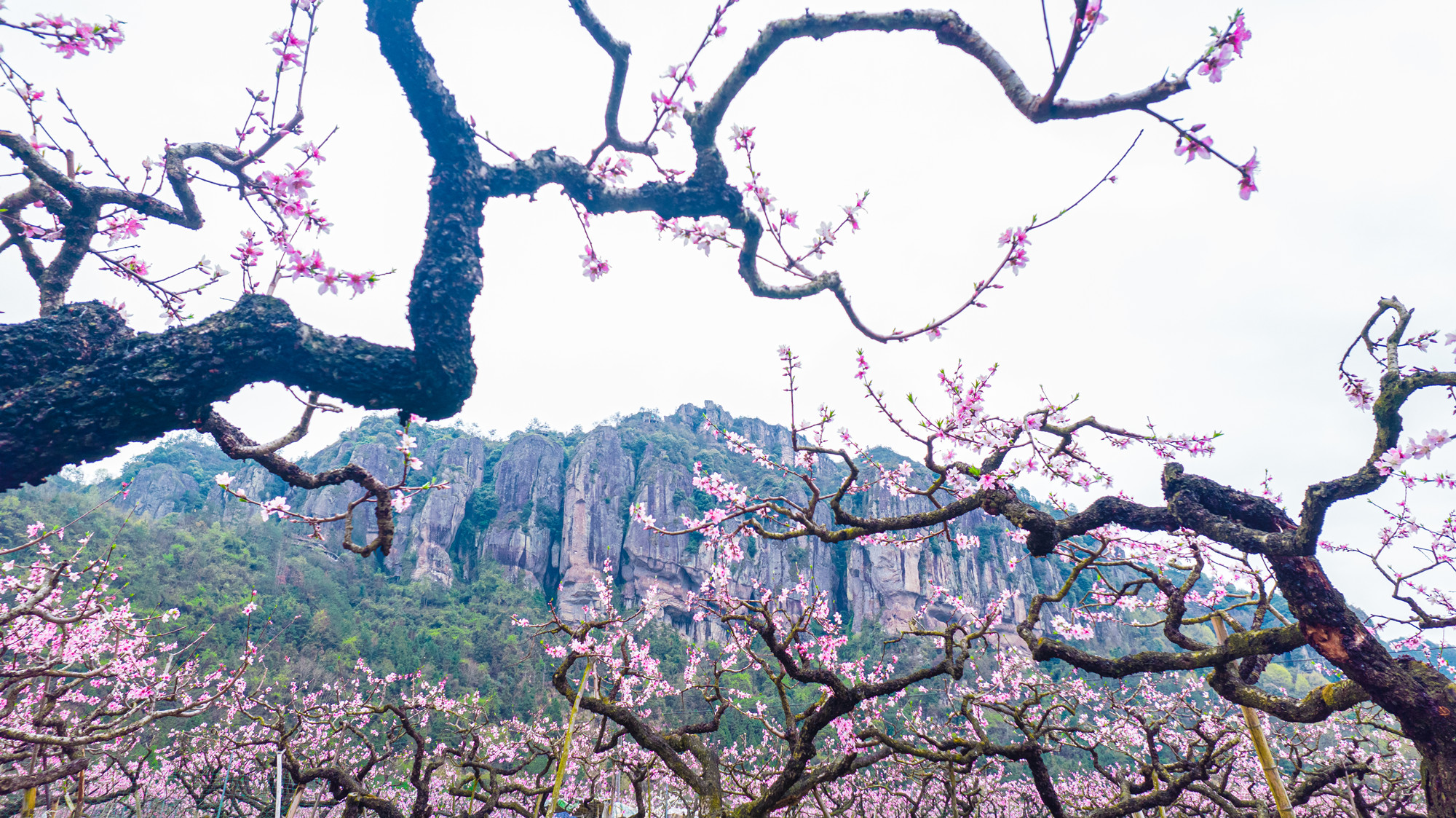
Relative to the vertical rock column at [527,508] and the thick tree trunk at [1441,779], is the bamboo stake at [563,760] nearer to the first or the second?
the thick tree trunk at [1441,779]

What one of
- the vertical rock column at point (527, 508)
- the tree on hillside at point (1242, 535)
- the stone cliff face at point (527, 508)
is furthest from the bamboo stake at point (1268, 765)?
the stone cliff face at point (527, 508)

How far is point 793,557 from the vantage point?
52375 millimetres

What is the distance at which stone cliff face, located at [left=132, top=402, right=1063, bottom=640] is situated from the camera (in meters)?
45.5

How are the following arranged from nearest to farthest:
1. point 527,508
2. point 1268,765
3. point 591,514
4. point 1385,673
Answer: point 1385,673 → point 1268,765 → point 591,514 → point 527,508

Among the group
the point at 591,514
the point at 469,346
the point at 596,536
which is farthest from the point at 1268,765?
the point at 591,514

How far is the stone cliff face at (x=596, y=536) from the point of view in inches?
1793

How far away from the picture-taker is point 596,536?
4825cm

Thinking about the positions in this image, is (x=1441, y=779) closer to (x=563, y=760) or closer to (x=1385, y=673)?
(x=1385, y=673)

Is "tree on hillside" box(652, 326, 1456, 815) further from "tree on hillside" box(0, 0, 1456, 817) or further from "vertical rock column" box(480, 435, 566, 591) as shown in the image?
"vertical rock column" box(480, 435, 566, 591)

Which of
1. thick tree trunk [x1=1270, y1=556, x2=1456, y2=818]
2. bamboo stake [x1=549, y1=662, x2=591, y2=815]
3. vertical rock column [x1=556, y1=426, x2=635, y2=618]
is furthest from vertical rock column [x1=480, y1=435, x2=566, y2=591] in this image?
thick tree trunk [x1=1270, y1=556, x2=1456, y2=818]

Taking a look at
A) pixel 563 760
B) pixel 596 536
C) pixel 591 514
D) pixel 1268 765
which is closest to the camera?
pixel 563 760

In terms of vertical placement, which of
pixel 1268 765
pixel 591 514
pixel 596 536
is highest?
pixel 591 514

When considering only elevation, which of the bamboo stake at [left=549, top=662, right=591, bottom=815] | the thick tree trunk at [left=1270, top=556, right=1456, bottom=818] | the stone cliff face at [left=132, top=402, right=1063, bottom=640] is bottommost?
the bamboo stake at [left=549, top=662, right=591, bottom=815]

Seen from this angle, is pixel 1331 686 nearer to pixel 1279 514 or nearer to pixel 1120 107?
pixel 1279 514
